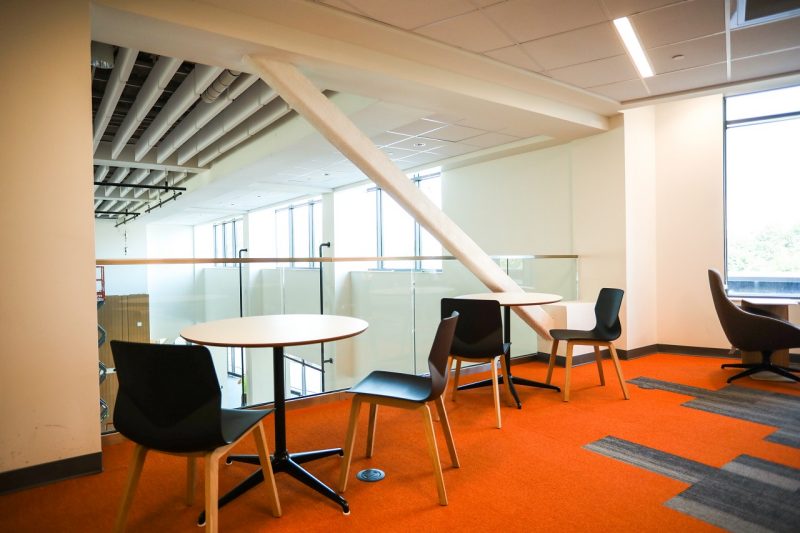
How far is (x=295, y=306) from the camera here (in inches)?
156

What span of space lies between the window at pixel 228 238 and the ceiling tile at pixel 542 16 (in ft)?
42.1

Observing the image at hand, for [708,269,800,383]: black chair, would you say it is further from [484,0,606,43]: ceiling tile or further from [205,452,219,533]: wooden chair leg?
[205,452,219,533]: wooden chair leg

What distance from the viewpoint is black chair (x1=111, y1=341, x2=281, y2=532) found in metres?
1.76

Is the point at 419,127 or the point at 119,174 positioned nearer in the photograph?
the point at 419,127

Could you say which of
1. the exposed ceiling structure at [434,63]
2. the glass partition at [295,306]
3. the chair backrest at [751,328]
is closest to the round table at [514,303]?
the glass partition at [295,306]

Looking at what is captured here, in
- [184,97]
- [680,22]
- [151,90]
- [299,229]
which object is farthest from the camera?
[299,229]

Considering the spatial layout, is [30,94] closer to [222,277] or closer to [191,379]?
[222,277]

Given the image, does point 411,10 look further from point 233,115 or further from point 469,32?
point 233,115

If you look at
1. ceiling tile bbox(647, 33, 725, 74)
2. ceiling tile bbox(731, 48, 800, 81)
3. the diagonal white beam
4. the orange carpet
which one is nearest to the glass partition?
the diagonal white beam

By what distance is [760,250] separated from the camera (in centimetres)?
555

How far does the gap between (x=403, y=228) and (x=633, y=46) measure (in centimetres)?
605

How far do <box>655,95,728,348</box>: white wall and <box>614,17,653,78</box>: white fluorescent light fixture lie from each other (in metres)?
1.70

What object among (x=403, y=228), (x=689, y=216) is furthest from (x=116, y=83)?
(x=689, y=216)

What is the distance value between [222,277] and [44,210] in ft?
4.18
